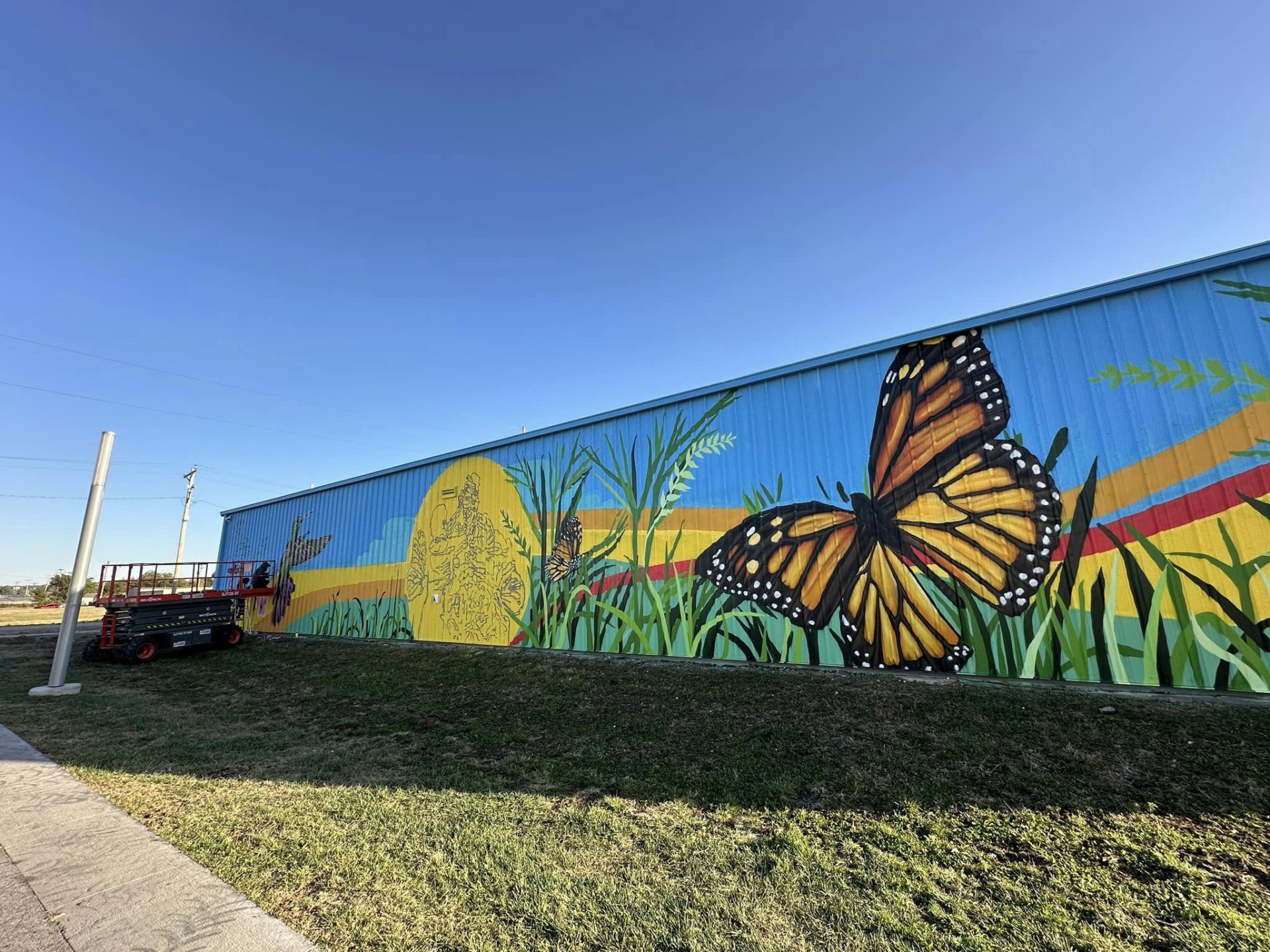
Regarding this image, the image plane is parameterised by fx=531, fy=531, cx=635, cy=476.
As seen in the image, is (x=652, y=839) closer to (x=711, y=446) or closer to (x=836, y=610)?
(x=836, y=610)

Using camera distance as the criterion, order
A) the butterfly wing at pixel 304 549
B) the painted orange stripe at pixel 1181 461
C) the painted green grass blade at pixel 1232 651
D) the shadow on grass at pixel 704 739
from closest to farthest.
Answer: the shadow on grass at pixel 704 739 < the painted green grass blade at pixel 1232 651 < the painted orange stripe at pixel 1181 461 < the butterfly wing at pixel 304 549

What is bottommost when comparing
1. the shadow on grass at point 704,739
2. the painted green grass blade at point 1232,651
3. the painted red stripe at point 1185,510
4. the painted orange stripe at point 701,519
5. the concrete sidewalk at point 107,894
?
the concrete sidewalk at point 107,894

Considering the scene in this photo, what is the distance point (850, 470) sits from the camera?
7539mm

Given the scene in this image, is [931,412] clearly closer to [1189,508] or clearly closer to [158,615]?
[1189,508]

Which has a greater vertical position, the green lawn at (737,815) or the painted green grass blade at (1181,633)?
the painted green grass blade at (1181,633)

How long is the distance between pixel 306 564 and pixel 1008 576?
1847 cm

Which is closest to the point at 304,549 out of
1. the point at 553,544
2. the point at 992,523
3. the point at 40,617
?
the point at 553,544

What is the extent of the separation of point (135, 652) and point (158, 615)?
→ 100 centimetres

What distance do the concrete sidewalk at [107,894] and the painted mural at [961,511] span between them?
6377mm

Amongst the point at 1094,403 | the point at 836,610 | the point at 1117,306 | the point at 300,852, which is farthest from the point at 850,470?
the point at 300,852

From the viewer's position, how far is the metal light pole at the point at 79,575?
9.15 m

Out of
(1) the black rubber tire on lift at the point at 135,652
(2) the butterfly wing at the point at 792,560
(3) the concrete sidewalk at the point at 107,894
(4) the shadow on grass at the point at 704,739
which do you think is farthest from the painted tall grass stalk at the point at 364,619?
(3) the concrete sidewalk at the point at 107,894

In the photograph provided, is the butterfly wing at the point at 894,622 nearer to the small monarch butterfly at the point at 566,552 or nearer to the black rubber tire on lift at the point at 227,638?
the small monarch butterfly at the point at 566,552

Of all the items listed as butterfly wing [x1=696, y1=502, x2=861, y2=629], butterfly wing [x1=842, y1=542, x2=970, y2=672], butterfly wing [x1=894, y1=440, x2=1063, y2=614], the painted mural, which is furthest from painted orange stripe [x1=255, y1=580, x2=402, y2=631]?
butterfly wing [x1=894, y1=440, x2=1063, y2=614]
